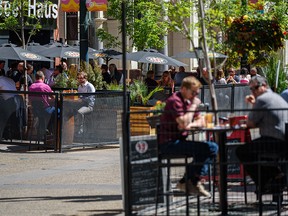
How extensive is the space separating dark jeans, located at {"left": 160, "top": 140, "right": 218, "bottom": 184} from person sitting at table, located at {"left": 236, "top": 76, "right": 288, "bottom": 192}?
320mm

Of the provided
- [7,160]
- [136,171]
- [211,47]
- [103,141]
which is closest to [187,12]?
[211,47]

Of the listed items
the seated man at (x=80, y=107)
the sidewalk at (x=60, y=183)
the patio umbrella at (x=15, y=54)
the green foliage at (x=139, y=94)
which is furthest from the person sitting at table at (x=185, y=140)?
the patio umbrella at (x=15, y=54)

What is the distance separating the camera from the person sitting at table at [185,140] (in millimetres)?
9898

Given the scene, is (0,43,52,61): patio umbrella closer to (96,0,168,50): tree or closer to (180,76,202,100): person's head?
(96,0,168,50): tree

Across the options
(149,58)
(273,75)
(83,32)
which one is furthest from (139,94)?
(149,58)

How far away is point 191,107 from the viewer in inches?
413

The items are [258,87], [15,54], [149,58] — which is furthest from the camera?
[149,58]

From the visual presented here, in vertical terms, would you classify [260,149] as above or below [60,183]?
above

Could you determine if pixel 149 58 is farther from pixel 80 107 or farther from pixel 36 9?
pixel 80 107

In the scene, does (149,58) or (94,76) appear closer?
(94,76)

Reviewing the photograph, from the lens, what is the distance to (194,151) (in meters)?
10.1

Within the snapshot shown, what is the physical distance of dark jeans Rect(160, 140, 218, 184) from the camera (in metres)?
10.1

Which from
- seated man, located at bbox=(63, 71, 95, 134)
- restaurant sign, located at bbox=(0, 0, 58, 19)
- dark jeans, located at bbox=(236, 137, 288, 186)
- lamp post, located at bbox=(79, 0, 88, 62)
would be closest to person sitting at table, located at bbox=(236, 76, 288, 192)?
dark jeans, located at bbox=(236, 137, 288, 186)

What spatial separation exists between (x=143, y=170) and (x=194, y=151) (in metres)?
0.58
